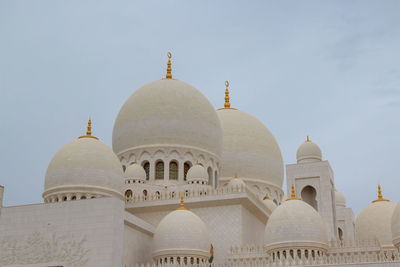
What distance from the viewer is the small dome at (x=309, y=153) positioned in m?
28.5

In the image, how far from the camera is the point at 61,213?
20.1m

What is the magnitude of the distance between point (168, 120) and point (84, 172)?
5.36 meters

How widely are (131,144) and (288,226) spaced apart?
33.5ft

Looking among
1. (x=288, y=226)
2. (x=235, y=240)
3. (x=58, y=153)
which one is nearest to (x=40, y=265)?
(x=58, y=153)

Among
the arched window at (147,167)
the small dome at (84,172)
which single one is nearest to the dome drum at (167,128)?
the arched window at (147,167)

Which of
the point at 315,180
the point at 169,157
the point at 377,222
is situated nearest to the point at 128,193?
the point at 169,157

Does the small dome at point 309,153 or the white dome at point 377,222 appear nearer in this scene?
the white dome at point 377,222

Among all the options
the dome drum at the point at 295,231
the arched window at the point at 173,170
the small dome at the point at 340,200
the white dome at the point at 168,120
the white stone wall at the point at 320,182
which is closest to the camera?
the dome drum at the point at 295,231

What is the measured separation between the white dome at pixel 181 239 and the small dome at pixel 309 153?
33.1 ft

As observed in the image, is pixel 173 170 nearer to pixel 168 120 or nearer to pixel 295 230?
pixel 168 120

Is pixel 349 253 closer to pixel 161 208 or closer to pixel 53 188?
pixel 161 208

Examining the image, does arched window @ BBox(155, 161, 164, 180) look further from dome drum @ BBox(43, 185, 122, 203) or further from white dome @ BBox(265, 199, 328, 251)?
white dome @ BBox(265, 199, 328, 251)

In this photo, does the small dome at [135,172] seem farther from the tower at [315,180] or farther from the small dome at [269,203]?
the tower at [315,180]

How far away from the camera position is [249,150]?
29594 mm
